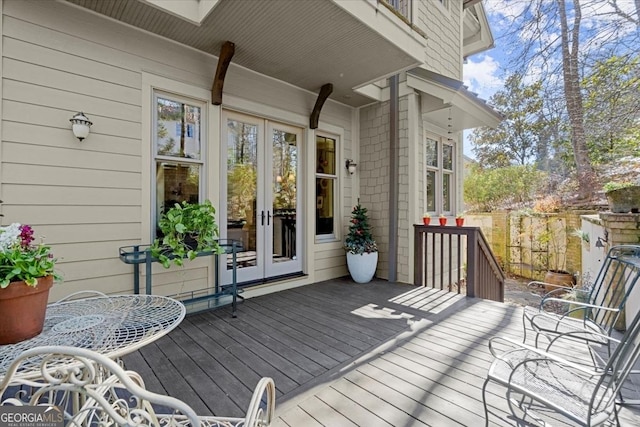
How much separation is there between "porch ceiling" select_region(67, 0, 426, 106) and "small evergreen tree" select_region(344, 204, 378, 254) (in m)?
2.14

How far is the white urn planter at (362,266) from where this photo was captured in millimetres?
4758

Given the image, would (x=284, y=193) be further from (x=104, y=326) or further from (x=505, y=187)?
(x=505, y=187)

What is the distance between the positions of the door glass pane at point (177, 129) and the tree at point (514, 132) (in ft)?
32.7

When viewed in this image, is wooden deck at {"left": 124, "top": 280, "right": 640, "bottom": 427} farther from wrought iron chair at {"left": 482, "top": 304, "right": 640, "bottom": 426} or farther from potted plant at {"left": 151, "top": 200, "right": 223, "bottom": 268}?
potted plant at {"left": 151, "top": 200, "right": 223, "bottom": 268}

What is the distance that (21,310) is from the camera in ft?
3.89

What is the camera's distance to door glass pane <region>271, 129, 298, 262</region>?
4.50 meters

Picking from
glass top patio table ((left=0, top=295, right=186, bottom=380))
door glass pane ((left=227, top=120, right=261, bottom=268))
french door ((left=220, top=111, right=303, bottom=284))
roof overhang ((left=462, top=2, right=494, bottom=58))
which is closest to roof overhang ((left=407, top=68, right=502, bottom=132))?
french door ((left=220, top=111, right=303, bottom=284))

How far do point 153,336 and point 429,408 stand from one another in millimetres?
1670

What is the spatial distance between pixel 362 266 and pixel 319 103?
2.69 metres

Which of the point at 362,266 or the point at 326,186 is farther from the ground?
the point at 326,186

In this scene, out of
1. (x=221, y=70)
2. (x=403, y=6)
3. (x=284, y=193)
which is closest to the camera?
(x=221, y=70)

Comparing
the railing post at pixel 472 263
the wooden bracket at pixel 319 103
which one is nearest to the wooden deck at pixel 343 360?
the railing post at pixel 472 263

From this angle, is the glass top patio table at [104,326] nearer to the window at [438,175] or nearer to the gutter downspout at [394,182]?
the gutter downspout at [394,182]

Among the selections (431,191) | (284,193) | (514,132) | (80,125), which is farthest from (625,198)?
(514,132)
